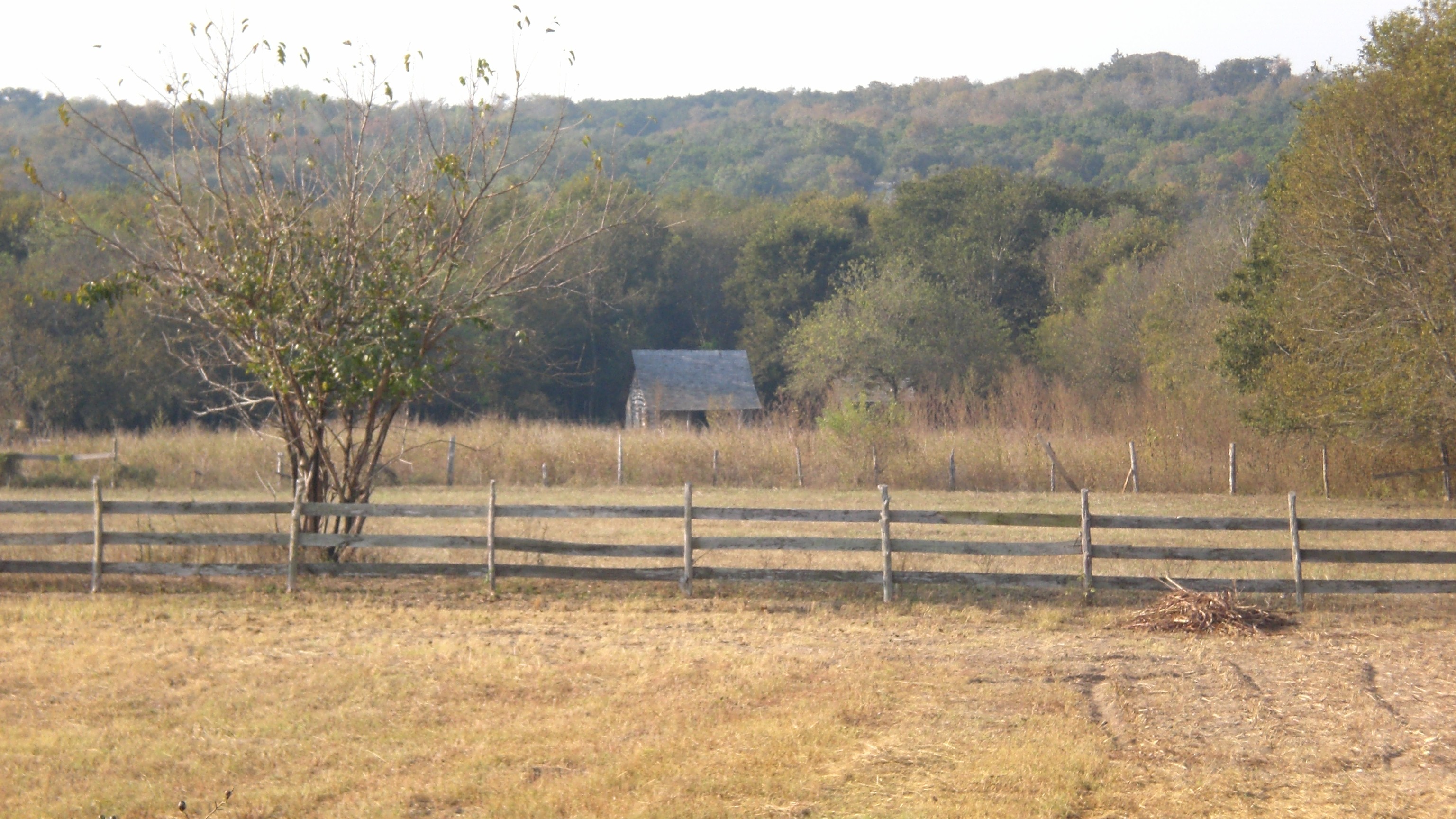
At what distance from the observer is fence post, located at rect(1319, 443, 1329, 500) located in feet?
93.2

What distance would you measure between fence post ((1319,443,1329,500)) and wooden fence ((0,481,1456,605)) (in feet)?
51.6

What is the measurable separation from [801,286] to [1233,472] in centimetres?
3053

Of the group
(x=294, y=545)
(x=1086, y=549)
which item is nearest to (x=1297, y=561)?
(x=1086, y=549)

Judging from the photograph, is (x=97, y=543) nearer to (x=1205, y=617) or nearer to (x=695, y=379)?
(x=1205, y=617)

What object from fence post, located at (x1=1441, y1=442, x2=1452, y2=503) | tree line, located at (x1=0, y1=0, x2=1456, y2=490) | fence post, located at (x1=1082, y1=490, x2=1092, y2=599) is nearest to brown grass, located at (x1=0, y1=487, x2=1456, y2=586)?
fence post, located at (x1=1441, y1=442, x2=1452, y2=503)

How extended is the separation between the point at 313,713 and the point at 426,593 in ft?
17.0

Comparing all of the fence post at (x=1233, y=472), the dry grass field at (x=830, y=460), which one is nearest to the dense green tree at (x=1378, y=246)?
the fence post at (x=1233, y=472)

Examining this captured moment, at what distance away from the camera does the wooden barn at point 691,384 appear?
164ft

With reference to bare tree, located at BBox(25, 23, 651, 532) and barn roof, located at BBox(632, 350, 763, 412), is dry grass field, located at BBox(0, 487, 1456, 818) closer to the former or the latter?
bare tree, located at BBox(25, 23, 651, 532)

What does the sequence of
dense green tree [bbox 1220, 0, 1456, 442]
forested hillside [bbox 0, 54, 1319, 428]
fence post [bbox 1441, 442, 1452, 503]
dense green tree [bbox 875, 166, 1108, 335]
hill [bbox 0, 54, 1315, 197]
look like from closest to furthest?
dense green tree [bbox 1220, 0, 1456, 442] → fence post [bbox 1441, 442, 1452, 503] → forested hillside [bbox 0, 54, 1319, 428] → dense green tree [bbox 875, 166, 1108, 335] → hill [bbox 0, 54, 1315, 197]

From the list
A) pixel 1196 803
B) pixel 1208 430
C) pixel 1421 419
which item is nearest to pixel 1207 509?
pixel 1421 419

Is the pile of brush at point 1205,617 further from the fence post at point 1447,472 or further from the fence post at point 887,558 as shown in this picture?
the fence post at point 1447,472

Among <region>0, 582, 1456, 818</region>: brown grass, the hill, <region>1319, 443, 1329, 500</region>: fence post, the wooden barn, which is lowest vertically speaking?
<region>0, 582, 1456, 818</region>: brown grass

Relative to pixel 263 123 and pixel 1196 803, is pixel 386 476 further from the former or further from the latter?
pixel 1196 803
